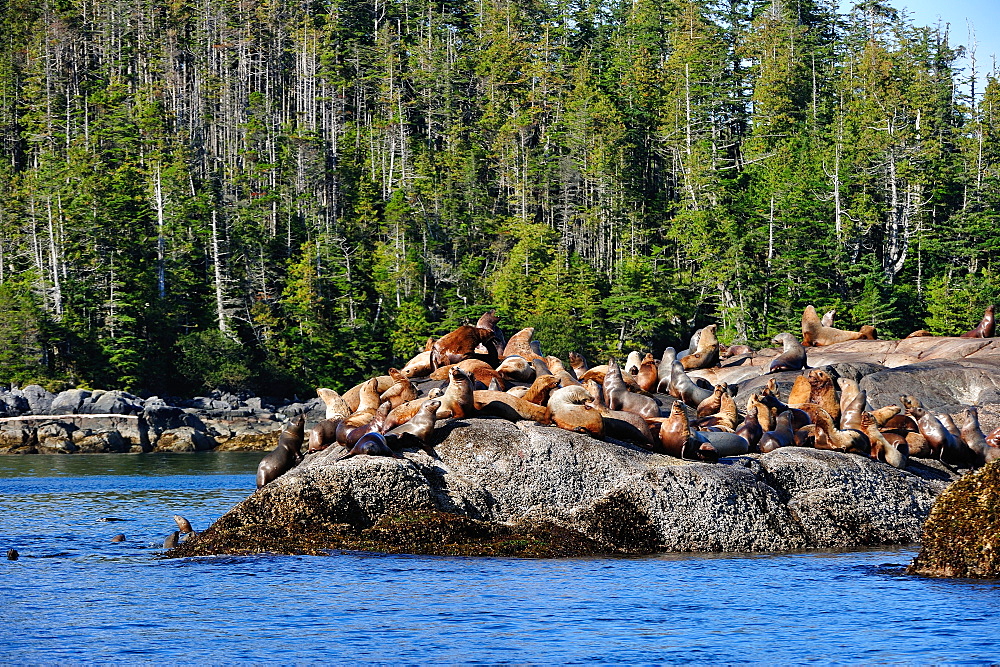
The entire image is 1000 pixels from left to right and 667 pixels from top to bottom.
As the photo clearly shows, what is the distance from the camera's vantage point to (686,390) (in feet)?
67.6

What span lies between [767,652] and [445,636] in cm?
262

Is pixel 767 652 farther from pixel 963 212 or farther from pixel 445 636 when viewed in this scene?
pixel 963 212

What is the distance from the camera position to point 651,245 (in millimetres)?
99188

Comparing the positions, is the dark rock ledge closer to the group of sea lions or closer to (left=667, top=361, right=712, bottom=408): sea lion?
the group of sea lions

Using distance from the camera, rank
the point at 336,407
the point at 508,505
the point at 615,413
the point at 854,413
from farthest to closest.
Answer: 1. the point at 336,407
2. the point at 854,413
3. the point at 615,413
4. the point at 508,505

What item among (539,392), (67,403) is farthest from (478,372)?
(67,403)

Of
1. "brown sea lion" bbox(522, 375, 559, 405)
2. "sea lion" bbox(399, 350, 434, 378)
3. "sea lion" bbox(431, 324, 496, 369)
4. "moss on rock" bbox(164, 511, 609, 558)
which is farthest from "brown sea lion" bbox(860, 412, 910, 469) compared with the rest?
"sea lion" bbox(399, 350, 434, 378)

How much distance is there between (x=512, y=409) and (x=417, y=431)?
145 centimetres

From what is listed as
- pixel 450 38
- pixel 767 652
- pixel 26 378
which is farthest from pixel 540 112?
pixel 767 652

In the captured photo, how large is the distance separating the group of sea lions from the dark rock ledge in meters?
0.52

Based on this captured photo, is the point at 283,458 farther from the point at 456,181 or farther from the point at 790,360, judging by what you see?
the point at 456,181

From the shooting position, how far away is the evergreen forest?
266 feet

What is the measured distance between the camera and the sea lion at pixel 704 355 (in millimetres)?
24953

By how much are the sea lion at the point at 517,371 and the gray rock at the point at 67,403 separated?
44807 mm
